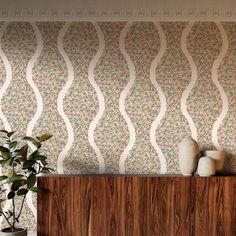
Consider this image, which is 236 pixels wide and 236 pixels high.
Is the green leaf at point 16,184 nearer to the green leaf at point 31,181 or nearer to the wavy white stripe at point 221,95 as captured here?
the green leaf at point 31,181

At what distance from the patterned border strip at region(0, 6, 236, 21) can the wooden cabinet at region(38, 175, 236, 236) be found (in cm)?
120

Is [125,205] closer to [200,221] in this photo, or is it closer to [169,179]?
[169,179]

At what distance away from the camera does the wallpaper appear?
9.97ft

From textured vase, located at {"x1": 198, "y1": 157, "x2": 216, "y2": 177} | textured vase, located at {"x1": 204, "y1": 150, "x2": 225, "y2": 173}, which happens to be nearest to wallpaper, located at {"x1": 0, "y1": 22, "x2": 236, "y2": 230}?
textured vase, located at {"x1": 204, "y1": 150, "x2": 225, "y2": 173}

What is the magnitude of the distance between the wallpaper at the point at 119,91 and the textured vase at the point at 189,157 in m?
0.20

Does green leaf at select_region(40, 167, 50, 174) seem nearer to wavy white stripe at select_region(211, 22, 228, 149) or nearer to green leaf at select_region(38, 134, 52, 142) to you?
green leaf at select_region(38, 134, 52, 142)

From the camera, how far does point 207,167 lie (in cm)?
275

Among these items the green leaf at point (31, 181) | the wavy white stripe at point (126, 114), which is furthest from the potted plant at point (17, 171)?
the wavy white stripe at point (126, 114)

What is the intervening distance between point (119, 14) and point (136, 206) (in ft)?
4.66

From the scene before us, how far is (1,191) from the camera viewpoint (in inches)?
116

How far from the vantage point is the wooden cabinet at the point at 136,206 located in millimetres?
2742

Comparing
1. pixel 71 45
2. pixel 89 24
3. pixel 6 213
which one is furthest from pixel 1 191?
pixel 89 24

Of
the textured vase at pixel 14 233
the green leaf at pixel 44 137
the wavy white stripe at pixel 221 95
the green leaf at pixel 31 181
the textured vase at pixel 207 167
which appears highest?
the wavy white stripe at pixel 221 95

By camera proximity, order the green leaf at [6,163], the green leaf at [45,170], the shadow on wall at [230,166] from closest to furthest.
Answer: the green leaf at [6,163], the green leaf at [45,170], the shadow on wall at [230,166]
